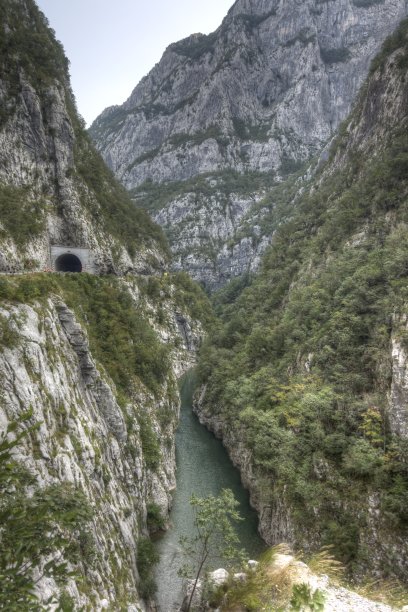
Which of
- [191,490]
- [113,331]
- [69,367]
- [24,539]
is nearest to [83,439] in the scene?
[69,367]

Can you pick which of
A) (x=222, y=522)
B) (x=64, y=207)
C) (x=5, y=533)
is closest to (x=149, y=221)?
(x=64, y=207)

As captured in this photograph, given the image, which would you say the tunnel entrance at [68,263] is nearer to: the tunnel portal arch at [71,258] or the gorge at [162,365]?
the tunnel portal arch at [71,258]

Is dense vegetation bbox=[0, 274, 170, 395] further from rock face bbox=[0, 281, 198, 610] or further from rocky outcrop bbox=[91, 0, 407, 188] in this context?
rocky outcrop bbox=[91, 0, 407, 188]

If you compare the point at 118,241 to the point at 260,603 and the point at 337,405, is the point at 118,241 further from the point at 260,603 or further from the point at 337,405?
the point at 260,603

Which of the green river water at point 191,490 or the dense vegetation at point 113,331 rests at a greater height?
the dense vegetation at point 113,331

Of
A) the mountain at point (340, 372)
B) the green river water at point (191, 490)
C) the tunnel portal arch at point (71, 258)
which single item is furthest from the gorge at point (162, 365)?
the tunnel portal arch at point (71, 258)

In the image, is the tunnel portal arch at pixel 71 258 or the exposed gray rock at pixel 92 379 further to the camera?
the tunnel portal arch at pixel 71 258
